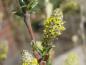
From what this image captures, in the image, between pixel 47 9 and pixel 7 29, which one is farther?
pixel 7 29

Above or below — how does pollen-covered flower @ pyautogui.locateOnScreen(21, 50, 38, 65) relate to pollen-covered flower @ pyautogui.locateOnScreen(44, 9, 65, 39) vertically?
below

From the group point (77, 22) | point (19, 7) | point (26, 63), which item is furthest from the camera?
point (77, 22)

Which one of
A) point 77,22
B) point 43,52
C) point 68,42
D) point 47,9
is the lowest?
point 68,42

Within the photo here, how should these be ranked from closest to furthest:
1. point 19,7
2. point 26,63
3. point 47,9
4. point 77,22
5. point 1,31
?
point 26,63, point 19,7, point 47,9, point 1,31, point 77,22

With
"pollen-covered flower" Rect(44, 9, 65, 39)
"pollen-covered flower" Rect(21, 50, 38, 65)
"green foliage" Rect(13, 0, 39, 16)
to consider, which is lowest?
"pollen-covered flower" Rect(21, 50, 38, 65)

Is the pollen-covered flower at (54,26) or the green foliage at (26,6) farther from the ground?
the green foliage at (26,6)

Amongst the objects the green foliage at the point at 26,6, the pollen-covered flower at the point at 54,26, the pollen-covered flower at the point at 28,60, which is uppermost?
the green foliage at the point at 26,6

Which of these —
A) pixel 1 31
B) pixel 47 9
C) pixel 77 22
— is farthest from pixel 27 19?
pixel 77 22

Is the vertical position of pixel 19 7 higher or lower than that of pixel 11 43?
→ higher

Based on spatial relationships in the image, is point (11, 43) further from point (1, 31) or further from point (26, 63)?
point (26, 63)

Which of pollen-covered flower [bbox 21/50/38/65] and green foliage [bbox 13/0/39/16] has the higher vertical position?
green foliage [bbox 13/0/39/16]

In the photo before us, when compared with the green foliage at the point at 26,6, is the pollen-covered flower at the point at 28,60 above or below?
below
